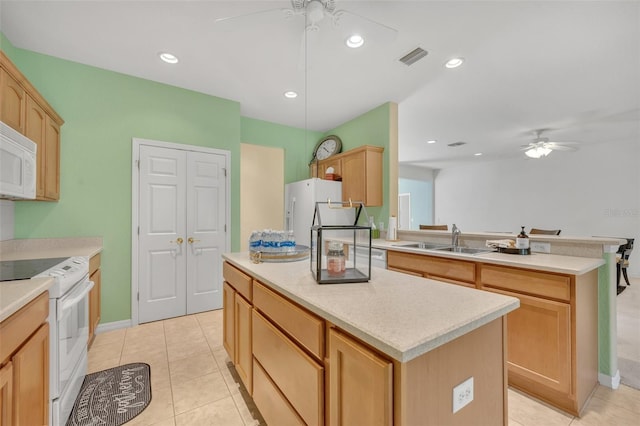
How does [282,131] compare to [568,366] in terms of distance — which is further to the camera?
[282,131]

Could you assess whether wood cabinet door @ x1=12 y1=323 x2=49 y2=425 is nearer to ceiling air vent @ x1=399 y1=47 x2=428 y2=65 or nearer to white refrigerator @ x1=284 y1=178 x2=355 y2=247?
white refrigerator @ x1=284 y1=178 x2=355 y2=247

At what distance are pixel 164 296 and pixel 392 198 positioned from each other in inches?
120

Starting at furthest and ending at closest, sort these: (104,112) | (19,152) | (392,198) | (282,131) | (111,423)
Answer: (282,131), (392,198), (104,112), (19,152), (111,423)

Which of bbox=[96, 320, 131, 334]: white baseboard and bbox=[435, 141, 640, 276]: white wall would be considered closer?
bbox=[96, 320, 131, 334]: white baseboard

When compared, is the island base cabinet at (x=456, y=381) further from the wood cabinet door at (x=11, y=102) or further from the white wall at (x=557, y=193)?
the white wall at (x=557, y=193)

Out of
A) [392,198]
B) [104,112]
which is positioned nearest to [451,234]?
[392,198]

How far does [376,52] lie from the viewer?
2.47 meters

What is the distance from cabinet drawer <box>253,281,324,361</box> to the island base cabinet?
1.14ft

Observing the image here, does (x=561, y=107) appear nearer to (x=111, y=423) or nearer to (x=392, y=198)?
(x=392, y=198)

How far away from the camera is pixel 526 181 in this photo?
6.61 metres

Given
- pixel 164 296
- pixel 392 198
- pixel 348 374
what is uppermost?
pixel 392 198

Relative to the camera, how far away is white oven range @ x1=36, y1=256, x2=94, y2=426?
1336 millimetres

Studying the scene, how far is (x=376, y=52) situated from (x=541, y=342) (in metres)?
2.60

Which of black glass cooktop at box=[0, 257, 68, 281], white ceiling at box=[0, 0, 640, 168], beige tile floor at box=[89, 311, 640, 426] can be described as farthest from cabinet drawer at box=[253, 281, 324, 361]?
white ceiling at box=[0, 0, 640, 168]
